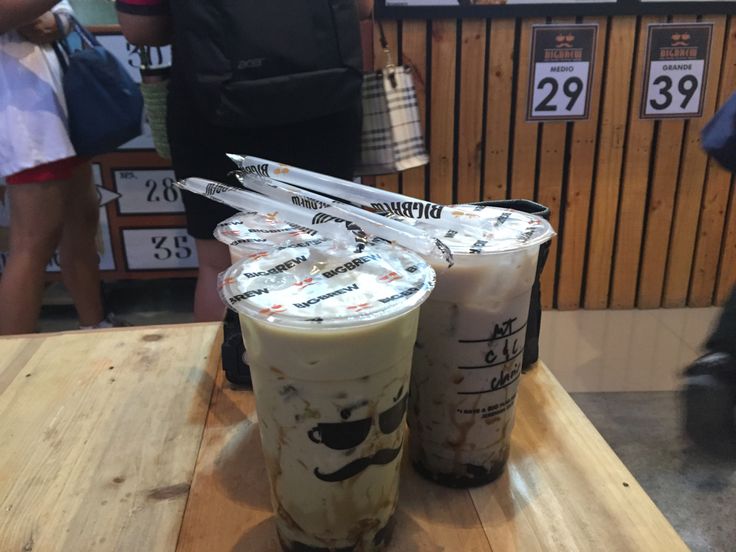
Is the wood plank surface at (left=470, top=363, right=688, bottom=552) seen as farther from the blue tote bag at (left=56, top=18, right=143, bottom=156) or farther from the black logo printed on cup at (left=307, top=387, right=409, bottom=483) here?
the blue tote bag at (left=56, top=18, right=143, bottom=156)

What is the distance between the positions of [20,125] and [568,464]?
184 cm

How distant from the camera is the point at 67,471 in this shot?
2.80 ft

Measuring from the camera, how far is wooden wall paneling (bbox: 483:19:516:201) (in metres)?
2.72

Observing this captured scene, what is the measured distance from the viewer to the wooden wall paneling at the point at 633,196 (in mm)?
2828

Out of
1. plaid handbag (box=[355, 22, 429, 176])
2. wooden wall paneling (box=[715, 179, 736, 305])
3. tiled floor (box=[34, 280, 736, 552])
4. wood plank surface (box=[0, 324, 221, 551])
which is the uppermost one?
plaid handbag (box=[355, 22, 429, 176])

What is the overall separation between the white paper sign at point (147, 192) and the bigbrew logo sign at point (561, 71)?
167 cm

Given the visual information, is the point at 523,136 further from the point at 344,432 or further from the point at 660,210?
the point at 344,432

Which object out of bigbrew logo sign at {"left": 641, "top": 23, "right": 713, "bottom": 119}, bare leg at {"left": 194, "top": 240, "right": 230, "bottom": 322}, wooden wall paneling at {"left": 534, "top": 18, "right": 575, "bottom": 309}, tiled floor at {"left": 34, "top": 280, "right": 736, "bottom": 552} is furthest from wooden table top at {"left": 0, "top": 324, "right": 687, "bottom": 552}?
bigbrew logo sign at {"left": 641, "top": 23, "right": 713, "bottom": 119}

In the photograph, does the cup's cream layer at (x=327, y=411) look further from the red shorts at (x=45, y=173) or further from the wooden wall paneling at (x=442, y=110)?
the wooden wall paneling at (x=442, y=110)

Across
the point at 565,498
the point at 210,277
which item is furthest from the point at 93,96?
the point at 565,498

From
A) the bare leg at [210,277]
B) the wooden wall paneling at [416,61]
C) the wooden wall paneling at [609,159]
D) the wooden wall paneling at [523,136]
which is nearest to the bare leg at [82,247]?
the bare leg at [210,277]

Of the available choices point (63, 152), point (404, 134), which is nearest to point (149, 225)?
point (63, 152)

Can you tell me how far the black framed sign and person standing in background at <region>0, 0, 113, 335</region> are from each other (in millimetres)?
1298

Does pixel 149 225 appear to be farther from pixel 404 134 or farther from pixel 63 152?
pixel 404 134
